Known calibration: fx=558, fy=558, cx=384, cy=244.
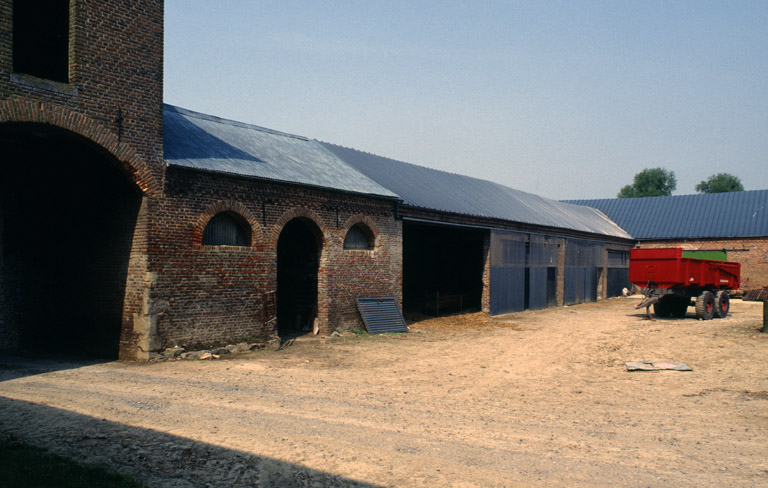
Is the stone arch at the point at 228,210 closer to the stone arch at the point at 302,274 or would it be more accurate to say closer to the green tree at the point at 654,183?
the stone arch at the point at 302,274

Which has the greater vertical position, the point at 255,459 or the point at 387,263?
the point at 387,263

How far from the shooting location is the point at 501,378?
10492 mm

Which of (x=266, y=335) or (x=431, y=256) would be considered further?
(x=431, y=256)

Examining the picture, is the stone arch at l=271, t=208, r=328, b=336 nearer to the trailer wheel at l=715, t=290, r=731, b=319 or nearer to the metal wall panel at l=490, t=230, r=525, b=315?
the metal wall panel at l=490, t=230, r=525, b=315

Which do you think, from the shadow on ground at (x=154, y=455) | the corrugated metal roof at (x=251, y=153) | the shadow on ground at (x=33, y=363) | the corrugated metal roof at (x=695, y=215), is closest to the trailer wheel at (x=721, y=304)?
the corrugated metal roof at (x=251, y=153)

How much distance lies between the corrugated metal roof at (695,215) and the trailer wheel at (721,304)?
13.7 metres

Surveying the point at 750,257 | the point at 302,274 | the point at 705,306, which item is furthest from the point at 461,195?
the point at 750,257

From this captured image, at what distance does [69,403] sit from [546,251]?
21.7 m

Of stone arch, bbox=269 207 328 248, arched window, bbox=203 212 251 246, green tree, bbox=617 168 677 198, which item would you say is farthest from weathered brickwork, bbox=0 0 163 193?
green tree, bbox=617 168 677 198

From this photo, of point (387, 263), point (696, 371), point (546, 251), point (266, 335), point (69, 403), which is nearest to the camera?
point (69, 403)

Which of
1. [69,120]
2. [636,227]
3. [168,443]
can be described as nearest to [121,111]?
[69,120]

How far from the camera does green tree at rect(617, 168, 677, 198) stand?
78125 millimetres

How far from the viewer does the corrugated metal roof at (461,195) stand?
2003 centimetres

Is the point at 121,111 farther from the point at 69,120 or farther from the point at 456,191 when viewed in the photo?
the point at 456,191
